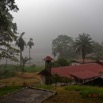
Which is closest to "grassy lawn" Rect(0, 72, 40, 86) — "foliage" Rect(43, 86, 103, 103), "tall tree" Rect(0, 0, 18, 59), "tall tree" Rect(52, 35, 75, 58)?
"tall tree" Rect(0, 0, 18, 59)

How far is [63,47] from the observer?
11338cm

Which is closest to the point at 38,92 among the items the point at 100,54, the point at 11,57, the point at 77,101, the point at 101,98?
the point at 77,101

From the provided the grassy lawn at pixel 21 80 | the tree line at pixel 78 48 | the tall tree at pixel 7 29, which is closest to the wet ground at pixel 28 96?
the tall tree at pixel 7 29

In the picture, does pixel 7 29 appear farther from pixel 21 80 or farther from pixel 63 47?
pixel 63 47

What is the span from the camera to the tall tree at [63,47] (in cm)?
10591

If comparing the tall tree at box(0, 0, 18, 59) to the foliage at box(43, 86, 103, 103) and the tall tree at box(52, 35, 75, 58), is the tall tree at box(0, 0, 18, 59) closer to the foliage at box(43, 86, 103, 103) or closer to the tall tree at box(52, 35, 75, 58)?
the foliage at box(43, 86, 103, 103)

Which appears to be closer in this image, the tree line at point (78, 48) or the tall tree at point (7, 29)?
the tall tree at point (7, 29)

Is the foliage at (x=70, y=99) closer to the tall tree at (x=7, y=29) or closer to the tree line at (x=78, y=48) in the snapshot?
the tall tree at (x=7, y=29)

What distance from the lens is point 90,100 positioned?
60.8 feet

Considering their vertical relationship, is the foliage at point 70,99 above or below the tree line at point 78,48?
below

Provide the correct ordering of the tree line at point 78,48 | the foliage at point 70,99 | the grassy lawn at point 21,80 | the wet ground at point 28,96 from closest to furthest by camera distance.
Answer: the foliage at point 70,99 → the wet ground at point 28,96 → the grassy lawn at point 21,80 → the tree line at point 78,48

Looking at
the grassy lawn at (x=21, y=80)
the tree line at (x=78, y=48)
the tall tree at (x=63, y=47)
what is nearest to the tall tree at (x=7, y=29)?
the grassy lawn at (x=21, y=80)

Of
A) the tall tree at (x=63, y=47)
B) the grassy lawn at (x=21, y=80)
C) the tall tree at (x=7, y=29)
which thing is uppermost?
the tall tree at (x=63, y=47)

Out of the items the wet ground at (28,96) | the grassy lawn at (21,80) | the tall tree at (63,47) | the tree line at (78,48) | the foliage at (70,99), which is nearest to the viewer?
the foliage at (70,99)
